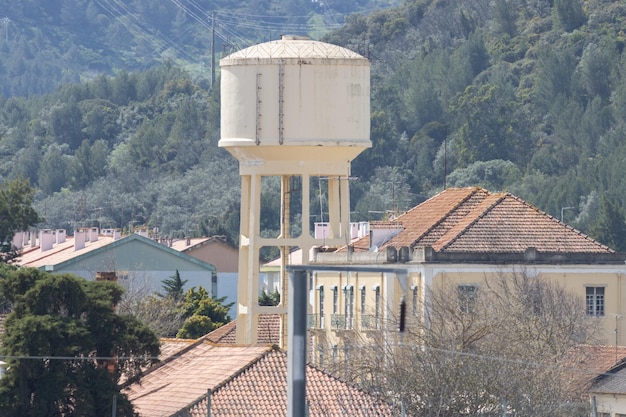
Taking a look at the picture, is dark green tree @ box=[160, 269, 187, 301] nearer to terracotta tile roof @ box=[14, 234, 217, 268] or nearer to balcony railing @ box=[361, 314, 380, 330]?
terracotta tile roof @ box=[14, 234, 217, 268]

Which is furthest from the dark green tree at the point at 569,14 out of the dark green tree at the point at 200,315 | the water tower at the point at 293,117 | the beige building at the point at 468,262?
the water tower at the point at 293,117

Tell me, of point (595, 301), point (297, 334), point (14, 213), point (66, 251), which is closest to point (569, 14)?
point (66, 251)

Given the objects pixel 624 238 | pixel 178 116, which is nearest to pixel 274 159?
pixel 624 238

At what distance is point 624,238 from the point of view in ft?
373

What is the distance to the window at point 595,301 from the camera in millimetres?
56969

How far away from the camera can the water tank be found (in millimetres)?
51281

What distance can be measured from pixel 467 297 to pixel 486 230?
6110 mm

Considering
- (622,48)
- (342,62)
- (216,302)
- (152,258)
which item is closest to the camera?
(342,62)

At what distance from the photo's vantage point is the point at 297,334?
77.3 feet

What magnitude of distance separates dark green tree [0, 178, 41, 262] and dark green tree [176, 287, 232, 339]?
6.03m

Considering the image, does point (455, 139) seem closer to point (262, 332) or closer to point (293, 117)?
point (262, 332)

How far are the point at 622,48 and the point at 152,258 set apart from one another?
263 feet

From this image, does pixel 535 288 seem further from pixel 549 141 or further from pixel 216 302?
pixel 549 141

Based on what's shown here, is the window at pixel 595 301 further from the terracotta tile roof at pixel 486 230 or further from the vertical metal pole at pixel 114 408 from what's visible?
the vertical metal pole at pixel 114 408
